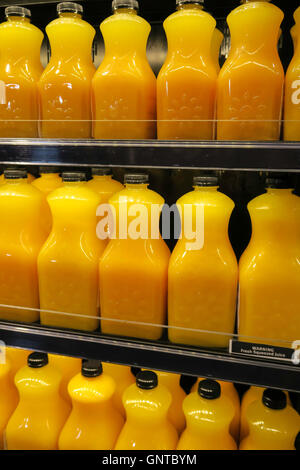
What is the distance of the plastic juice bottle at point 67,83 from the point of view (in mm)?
1046

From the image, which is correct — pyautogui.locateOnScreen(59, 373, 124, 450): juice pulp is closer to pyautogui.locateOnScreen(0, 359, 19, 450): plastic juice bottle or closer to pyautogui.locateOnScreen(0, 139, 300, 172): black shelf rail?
pyautogui.locateOnScreen(0, 359, 19, 450): plastic juice bottle

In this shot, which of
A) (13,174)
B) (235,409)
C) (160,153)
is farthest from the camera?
(235,409)

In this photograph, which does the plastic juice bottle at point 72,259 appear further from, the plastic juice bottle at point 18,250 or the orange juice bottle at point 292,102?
the orange juice bottle at point 292,102

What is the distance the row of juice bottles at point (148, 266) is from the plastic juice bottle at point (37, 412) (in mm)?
242

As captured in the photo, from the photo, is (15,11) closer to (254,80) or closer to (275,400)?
(254,80)

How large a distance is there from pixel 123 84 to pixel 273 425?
0.97m

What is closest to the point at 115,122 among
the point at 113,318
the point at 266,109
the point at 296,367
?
the point at 266,109

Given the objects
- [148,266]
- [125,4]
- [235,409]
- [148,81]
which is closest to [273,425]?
[235,409]

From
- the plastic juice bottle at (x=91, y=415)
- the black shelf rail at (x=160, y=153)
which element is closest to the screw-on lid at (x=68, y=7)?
the black shelf rail at (x=160, y=153)

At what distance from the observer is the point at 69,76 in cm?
104

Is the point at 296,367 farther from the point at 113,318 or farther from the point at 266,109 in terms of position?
the point at 266,109

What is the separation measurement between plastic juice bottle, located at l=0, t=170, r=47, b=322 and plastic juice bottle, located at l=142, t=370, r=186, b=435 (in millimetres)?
481

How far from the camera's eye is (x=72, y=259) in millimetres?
1031

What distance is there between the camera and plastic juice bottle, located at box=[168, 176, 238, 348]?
0.94m
